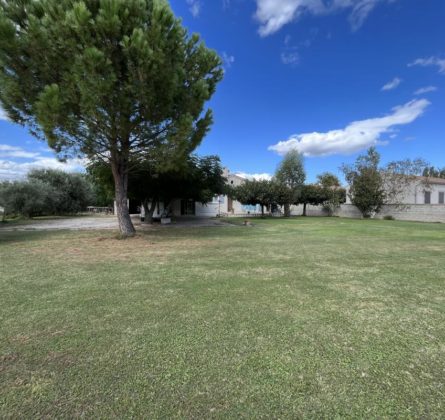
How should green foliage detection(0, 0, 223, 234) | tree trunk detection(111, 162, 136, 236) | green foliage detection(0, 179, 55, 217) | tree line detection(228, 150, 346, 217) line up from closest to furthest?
green foliage detection(0, 0, 223, 234) < tree trunk detection(111, 162, 136, 236) < green foliage detection(0, 179, 55, 217) < tree line detection(228, 150, 346, 217)

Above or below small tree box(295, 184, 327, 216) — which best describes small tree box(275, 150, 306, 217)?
above

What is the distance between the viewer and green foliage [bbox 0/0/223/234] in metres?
7.16

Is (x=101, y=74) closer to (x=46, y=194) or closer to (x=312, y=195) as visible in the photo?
(x=46, y=194)

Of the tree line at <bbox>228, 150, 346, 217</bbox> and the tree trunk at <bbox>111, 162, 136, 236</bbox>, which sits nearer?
the tree trunk at <bbox>111, 162, 136, 236</bbox>

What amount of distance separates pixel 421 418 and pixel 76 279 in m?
4.66

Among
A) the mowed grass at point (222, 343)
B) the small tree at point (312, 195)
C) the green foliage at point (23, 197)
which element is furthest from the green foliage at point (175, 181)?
the small tree at point (312, 195)

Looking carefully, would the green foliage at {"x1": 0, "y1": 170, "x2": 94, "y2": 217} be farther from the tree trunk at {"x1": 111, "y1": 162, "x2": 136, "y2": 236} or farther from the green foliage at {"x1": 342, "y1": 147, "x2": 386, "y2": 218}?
the green foliage at {"x1": 342, "y1": 147, "x2": 386, "y2": 218}

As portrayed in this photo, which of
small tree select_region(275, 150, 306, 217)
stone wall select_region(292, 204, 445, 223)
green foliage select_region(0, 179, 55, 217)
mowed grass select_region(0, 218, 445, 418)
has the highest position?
small tree select_region(275, 150, 306, 217)

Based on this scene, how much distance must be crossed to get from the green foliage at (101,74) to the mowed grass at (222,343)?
501 centimetres

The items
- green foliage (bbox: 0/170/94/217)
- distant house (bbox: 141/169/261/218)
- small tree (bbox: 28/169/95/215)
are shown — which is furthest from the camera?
small tree (bbox: 28/169/95/215)

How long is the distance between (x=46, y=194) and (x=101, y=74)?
20.7 metres

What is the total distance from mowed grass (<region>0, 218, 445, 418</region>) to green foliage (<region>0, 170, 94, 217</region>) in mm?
21490

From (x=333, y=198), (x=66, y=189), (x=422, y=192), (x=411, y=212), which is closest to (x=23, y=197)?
(x=66, y=189)

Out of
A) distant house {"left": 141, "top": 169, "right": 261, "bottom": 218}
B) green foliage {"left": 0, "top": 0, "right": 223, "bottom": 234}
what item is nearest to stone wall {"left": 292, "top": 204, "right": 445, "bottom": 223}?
distant house {"left": 141, "top": 169, "right": 261, "bottom": 218}
